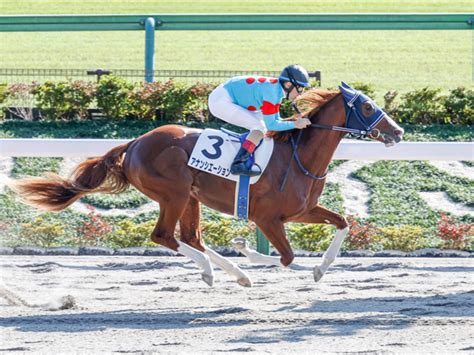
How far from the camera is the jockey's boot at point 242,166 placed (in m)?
7.30

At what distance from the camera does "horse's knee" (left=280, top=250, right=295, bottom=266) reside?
7363 mm

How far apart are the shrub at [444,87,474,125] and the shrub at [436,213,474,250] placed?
244 cm

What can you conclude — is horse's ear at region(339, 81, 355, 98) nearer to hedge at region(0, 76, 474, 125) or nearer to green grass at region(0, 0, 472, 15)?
hedge at region(0, 76, 474, 125)

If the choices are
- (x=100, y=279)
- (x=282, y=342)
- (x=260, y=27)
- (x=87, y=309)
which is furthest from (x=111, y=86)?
(x=282, y=342)

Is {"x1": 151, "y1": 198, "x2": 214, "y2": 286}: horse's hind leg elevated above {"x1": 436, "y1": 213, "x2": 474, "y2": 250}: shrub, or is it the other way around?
{"x1": 151, "y1": 198, "x2": 214, "y2": 286}: horse's hind leg

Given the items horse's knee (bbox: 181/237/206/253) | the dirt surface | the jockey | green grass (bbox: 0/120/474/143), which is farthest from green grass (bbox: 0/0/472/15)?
horse's knee (bbox: 181/237/206/253)

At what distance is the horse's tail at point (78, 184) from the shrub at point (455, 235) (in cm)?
292

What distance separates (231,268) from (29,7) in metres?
13.9

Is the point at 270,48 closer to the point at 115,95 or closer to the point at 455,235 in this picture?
the point at 115,95

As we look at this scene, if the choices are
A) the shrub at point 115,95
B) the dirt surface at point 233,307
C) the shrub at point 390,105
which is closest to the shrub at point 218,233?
the dirt surface at point 233,307

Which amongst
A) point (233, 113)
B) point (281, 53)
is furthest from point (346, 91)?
point (281, 53)

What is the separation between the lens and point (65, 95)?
448 inches

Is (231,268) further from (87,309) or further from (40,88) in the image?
(40,88)

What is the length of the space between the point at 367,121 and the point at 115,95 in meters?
4.38
